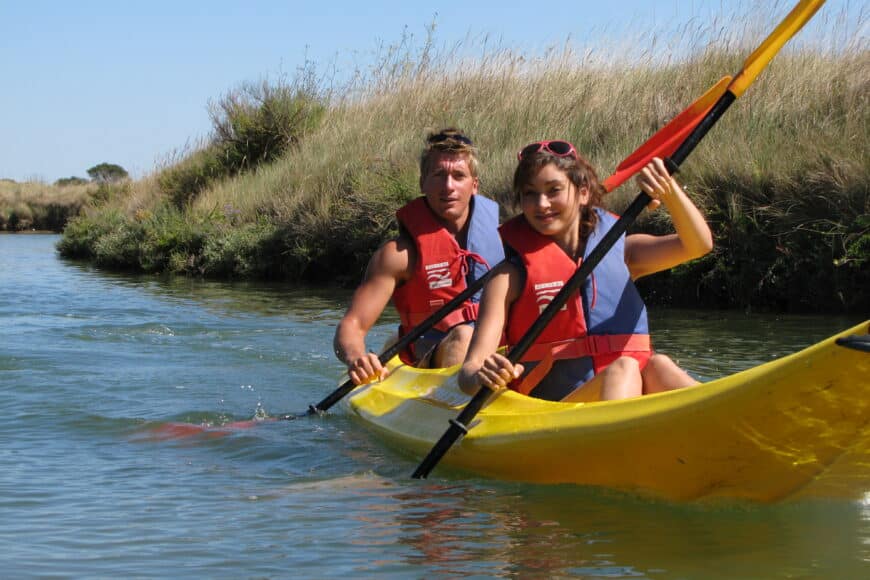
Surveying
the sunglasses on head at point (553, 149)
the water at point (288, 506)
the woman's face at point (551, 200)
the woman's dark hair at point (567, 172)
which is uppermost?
the sunglasses on head at point (553, 149)

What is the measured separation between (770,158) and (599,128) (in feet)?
7.93

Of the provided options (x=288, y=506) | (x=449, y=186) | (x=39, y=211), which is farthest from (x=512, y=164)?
(x=39, y=211)

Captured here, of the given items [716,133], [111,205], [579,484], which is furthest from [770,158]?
[111,205]

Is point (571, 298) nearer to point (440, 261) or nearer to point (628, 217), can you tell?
point (628, 217)

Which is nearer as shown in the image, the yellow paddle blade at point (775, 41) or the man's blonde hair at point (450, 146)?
the yellow paddle blade at point (775, 41)

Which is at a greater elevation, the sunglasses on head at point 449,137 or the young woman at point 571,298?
the sunglasses on head at point 449,137

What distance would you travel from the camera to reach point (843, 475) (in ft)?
10.5

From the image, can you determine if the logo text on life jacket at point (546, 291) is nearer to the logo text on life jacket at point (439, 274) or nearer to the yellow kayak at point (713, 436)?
the yellow kayak at point (713, 436)

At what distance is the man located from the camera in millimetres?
4824

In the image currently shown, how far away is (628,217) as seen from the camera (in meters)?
3.70

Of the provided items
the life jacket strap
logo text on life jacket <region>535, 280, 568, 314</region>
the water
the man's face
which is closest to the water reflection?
the water

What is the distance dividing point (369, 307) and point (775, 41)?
2.03 meters

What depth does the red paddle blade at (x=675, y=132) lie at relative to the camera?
3.99 m

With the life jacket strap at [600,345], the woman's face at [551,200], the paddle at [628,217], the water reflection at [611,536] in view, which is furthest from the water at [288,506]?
the woman's face at [551,200]
